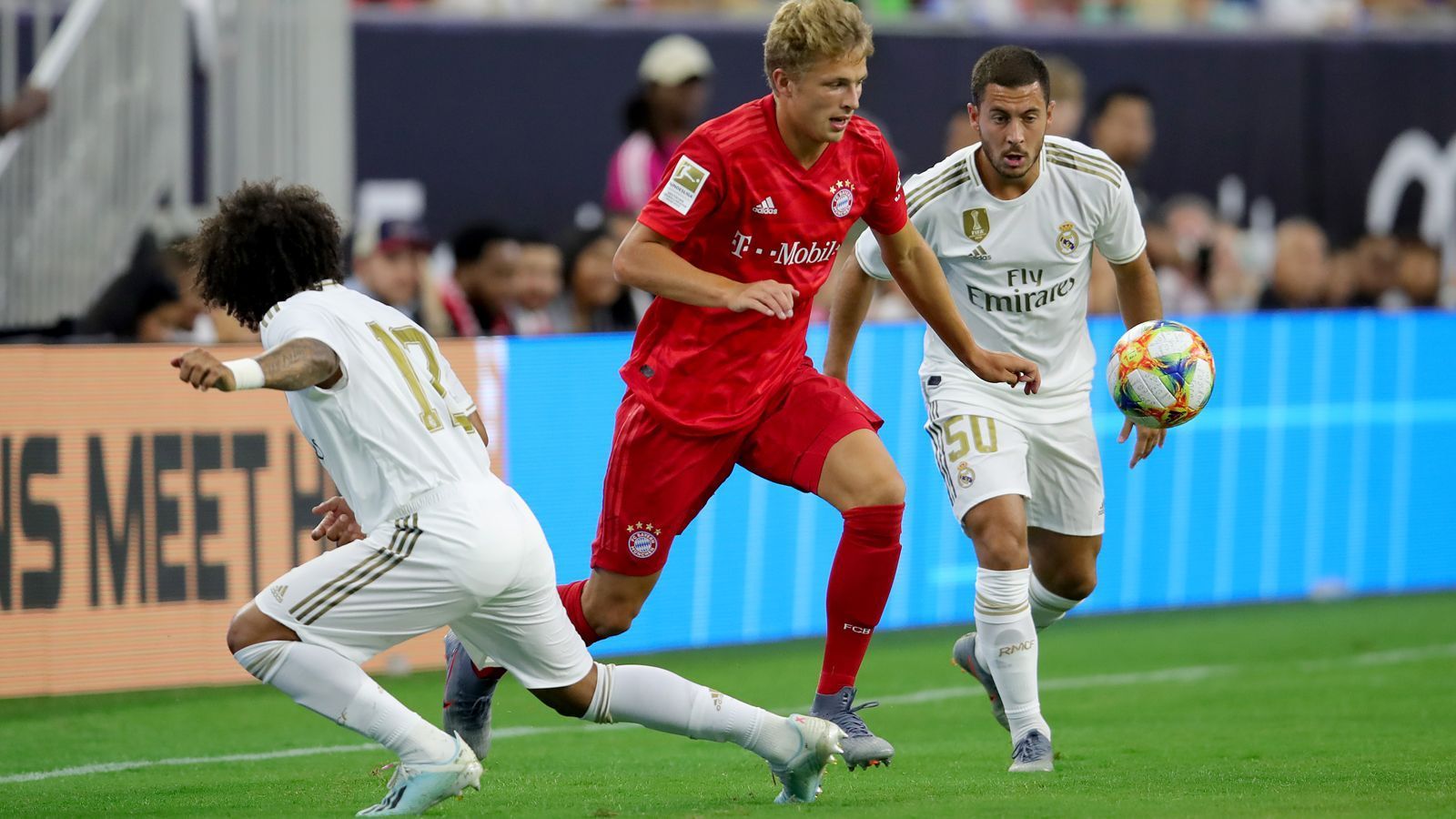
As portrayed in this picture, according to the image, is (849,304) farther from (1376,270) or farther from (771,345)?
(1376,270)

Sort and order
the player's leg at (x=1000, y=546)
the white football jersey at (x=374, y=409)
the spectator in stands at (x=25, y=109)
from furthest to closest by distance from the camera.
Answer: the spectator in stands at (x=25, y=109), the player's leg at (x=1000, y=546), the white football jersey at (x=374, y=409)

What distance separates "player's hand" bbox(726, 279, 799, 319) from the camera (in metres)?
6.09

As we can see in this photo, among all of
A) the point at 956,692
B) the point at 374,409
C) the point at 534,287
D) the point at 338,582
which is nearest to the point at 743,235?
the point at 374,409

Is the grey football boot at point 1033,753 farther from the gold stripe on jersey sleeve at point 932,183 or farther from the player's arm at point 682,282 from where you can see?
the gold stripe on jersey sleeve at point 932,183

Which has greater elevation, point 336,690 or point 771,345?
point 771,345

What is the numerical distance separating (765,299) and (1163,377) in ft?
6.11

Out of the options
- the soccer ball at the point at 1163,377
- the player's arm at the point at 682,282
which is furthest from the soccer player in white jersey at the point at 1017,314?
the player's arm at the point at 682,282

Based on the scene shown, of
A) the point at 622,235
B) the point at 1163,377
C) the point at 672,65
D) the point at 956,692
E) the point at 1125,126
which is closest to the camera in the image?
the point at 1163,377

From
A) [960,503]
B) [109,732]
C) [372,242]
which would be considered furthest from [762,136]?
[372,242]

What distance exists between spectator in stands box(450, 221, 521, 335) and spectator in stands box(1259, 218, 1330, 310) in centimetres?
593

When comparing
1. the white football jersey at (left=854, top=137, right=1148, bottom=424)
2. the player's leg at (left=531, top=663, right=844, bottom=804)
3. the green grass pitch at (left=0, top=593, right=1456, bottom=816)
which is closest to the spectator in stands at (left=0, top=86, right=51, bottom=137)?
the green grass pitch at (left=0, top=593, right=1456, bottom=816)

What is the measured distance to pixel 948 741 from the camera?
331 inches

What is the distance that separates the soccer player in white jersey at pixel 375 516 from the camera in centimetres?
553

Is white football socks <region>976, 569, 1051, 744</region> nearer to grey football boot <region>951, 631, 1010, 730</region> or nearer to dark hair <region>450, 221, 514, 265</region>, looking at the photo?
grey football boot <region>951, 631, 1010, 730</region>
